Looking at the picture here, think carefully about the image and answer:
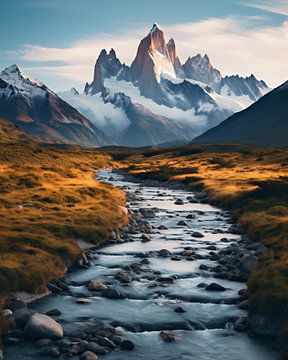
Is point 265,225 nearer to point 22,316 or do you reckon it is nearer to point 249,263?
point 249,263

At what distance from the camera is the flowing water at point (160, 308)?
21.3 m

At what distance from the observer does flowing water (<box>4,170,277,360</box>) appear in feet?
69.9

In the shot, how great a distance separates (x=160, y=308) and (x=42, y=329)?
7115 mm

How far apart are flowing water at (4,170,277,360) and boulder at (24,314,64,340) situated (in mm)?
601

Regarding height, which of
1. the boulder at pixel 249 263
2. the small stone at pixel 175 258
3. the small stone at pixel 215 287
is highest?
the boulder at pixel 249 263

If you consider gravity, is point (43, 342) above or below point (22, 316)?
below

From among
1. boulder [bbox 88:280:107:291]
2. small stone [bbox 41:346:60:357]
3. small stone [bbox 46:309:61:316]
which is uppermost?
boulder [bbox 88:280:107:291]

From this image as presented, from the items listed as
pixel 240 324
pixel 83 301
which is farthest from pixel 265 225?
pixel 83 301

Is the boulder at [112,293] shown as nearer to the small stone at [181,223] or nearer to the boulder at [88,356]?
the boulder at [88,356]

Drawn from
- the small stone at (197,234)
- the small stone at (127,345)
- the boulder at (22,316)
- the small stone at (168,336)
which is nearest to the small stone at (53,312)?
the boulder at (22,316)

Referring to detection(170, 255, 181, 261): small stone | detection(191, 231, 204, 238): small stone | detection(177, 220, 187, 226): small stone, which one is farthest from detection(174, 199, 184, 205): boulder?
detection(170, 255, 181, 261): small stone

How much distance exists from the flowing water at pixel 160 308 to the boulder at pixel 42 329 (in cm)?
60

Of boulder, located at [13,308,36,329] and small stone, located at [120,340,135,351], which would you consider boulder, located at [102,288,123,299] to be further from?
small stone, located at [120,340,135,351]

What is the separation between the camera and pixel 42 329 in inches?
866
